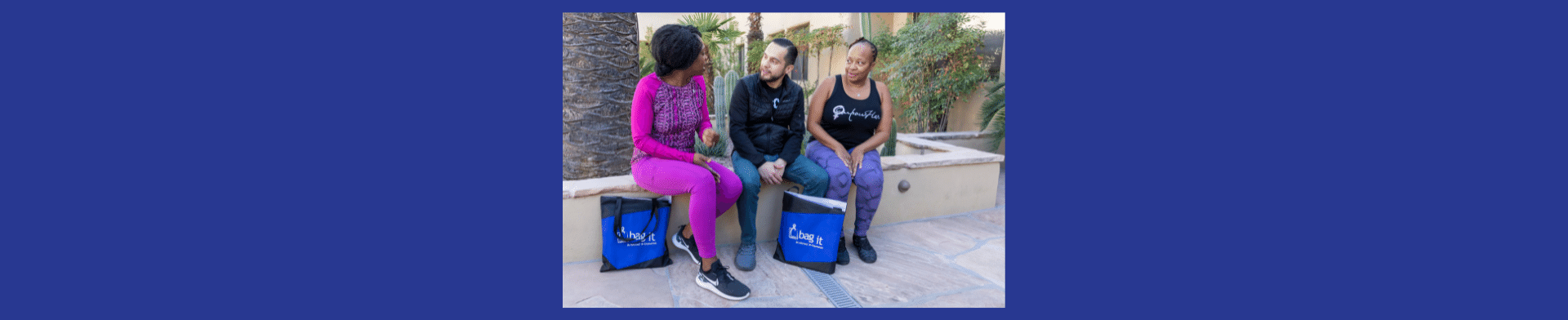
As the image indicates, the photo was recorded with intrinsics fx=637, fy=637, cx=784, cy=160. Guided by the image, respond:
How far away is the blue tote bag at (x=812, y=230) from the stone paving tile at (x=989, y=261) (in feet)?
2.08

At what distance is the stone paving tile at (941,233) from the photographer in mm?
3264

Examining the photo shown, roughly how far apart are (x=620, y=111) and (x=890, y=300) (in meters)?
2.05

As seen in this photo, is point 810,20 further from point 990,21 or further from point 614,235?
point 614,235

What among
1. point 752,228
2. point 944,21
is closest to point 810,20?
point 944,21

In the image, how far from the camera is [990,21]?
269 inches

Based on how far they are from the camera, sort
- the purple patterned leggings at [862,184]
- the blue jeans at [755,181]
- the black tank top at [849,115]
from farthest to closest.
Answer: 1. the black tank top at [849,115]
2. the purple patterned leggings at [862,184]
3. the blue jeans at [755,181]

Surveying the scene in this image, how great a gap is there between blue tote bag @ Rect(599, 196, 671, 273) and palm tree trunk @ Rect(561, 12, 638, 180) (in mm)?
964

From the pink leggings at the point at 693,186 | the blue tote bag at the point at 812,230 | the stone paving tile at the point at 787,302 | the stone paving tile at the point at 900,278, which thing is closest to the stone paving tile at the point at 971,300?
the stone paving tile at the point at 900,278

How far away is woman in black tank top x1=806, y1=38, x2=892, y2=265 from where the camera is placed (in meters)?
3.03

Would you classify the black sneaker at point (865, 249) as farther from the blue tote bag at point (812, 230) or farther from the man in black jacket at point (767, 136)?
the man in black jacket at point (767, 136)

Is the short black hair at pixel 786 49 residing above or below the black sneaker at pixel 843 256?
above

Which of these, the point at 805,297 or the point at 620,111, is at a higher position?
the point at 620,111

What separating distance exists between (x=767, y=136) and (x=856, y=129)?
0.50 metres

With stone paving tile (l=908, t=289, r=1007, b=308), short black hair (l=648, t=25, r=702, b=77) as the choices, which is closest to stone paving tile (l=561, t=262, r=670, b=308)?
short black hair (l=648, t=25, r=702, b=77)
